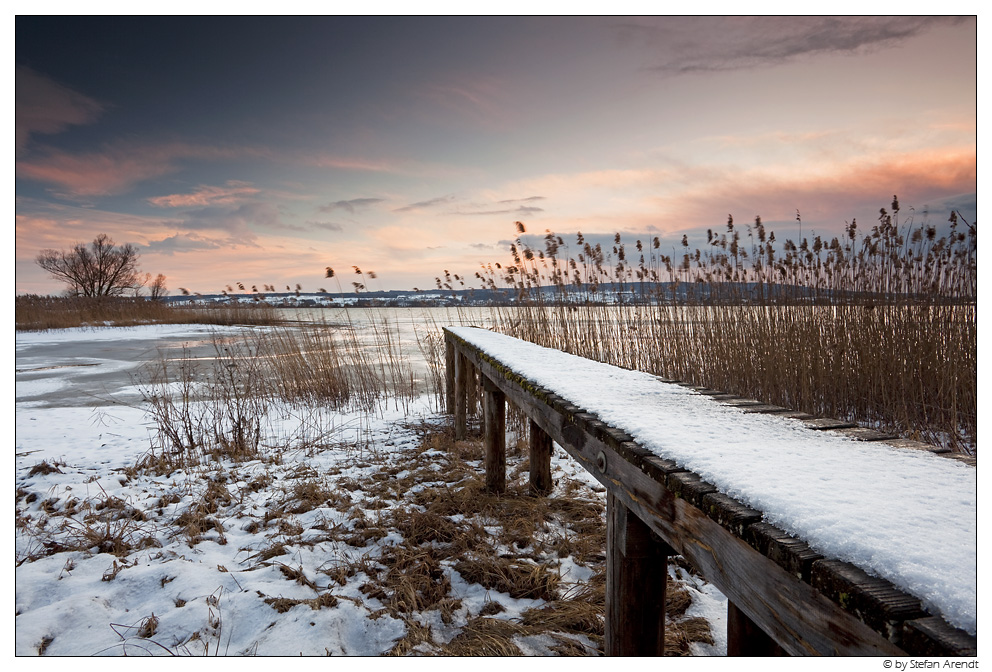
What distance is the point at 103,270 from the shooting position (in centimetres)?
3244

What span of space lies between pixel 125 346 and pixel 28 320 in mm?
7905

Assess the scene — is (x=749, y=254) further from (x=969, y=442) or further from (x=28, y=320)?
(x=28, y=320)

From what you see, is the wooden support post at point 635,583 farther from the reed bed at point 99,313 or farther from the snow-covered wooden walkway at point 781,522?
the reed bed at point 99,313

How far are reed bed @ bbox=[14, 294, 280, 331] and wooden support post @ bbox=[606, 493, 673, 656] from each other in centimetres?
1518

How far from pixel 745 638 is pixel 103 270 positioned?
1625 inches

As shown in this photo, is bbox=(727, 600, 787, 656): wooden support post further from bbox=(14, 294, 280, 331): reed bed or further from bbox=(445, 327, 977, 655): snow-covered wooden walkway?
bbox=(14, 294, 280, 331): reed bed

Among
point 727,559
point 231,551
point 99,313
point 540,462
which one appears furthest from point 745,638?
point 99,313

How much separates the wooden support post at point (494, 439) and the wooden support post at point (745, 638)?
211 cm

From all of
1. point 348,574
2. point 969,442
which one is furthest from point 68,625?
point 969,442

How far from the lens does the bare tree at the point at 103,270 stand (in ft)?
97.7

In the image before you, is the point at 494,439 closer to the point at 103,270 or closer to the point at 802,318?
the point at 802,318

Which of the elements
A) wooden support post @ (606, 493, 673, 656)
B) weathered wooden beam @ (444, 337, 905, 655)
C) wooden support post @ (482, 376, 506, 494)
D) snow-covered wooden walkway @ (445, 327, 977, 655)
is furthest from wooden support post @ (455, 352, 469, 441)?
wooden support post @ (606, 493, 673, 656)

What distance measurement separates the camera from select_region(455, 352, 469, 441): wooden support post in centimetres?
467
